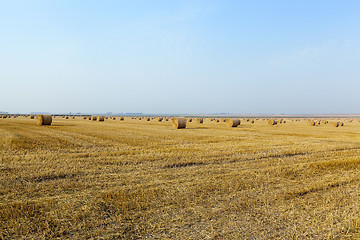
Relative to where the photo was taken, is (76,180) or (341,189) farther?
(76,180)

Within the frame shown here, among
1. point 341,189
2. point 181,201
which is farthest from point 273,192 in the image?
point 181,201

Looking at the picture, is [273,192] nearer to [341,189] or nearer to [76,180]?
[341,189]

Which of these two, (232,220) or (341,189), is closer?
(232,220)

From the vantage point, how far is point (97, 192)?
6090 millimetres

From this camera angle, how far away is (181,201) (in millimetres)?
5645

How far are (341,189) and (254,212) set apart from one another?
3.26 metres

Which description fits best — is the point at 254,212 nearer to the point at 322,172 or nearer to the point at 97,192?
the point at 97,192

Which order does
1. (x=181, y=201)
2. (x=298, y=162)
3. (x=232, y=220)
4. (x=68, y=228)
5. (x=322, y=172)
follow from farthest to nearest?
(x=298, y=162) → (x=322, y=172) → (x=181, y=201) → (x=232, y=220) → (x=68, y=228)

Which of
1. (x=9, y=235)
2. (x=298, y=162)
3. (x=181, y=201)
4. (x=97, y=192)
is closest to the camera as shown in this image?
(x=9, y=235)

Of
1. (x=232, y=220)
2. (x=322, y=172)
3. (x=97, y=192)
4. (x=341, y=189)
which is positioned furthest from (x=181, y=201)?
(x=322, y=172)

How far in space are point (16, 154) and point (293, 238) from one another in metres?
11.0

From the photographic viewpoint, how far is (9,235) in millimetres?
4074

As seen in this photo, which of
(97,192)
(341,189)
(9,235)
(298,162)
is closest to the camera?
(9,235)

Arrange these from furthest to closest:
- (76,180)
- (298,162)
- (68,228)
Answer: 1. (298,162)
2. (76,180)
3. (68,228)
